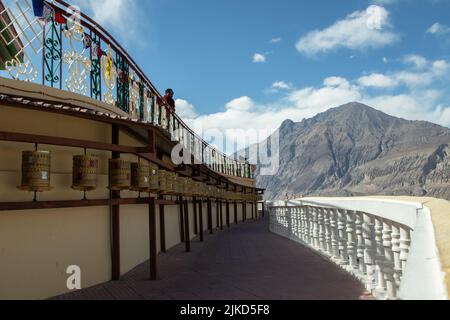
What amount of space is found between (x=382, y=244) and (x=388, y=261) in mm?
317

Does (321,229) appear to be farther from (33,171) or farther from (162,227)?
(33,171)

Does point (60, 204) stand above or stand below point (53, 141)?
below

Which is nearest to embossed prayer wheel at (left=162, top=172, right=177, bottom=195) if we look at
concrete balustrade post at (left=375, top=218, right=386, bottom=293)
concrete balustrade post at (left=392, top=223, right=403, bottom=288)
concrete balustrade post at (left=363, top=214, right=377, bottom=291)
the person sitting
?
the person sitting

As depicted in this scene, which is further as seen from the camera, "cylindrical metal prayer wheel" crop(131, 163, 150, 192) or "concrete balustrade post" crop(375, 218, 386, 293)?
"cylindrical metal prayer wheel" crop(131, 163, 150, 192)

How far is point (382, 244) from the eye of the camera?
5492mm

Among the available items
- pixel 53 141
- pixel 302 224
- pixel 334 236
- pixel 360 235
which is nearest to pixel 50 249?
pixel 53 141

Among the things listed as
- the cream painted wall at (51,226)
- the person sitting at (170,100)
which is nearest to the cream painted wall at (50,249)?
the cream painted wall at (51,226)

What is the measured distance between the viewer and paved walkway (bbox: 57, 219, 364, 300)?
6.74 meters

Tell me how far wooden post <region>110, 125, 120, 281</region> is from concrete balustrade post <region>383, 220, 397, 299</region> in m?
5.09

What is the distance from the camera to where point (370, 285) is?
6461mm

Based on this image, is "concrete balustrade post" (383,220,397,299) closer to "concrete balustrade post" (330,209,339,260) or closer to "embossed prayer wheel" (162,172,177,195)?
"concrete balustrade post" (330,209,339,260)

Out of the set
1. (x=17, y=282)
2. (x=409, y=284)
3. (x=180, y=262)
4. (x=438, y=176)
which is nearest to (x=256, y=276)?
(x=180, y=262)

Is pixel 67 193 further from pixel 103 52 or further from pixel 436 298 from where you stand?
pixel 436 298

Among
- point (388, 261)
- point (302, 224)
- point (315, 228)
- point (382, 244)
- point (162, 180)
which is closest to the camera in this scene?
point (388, 261)
